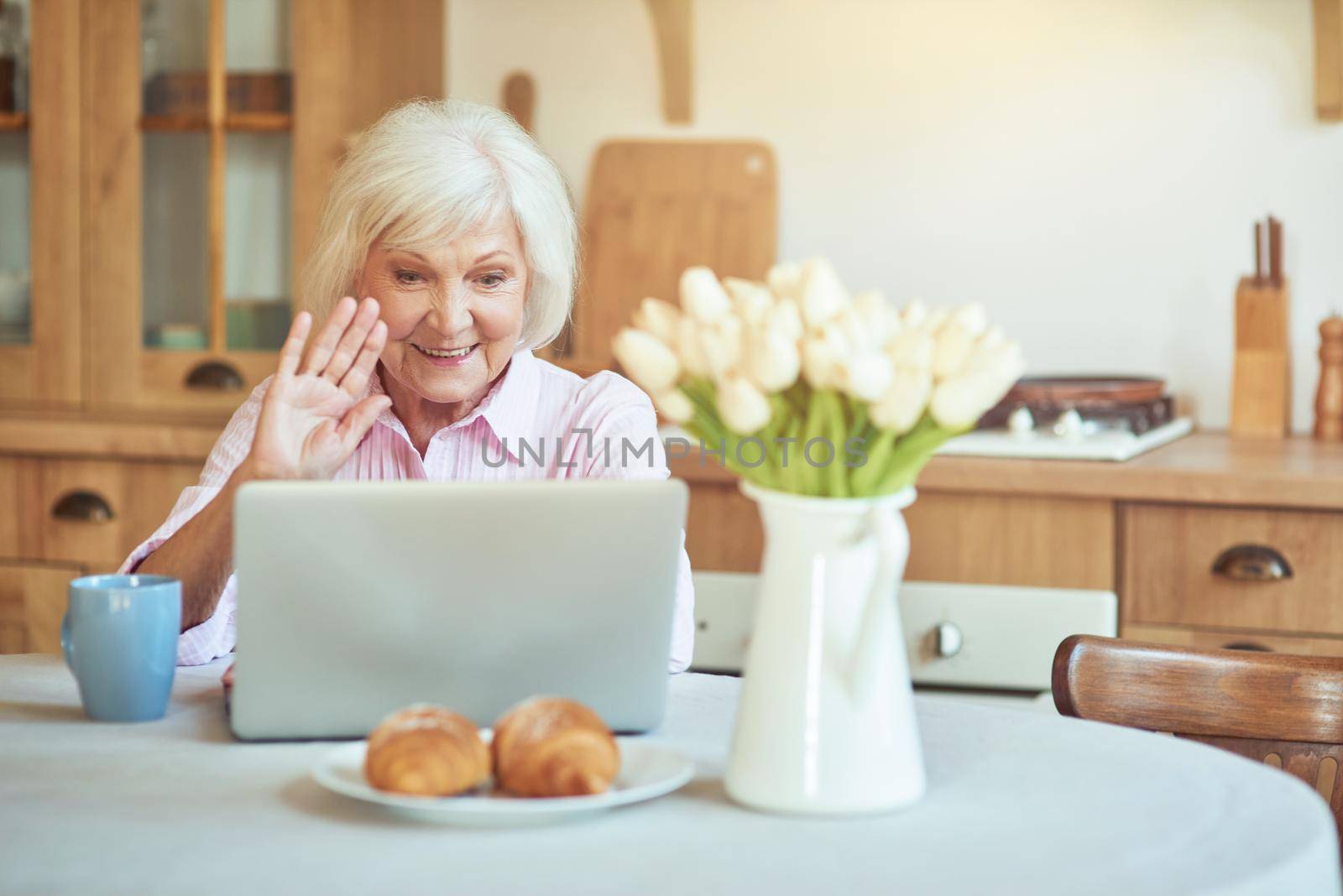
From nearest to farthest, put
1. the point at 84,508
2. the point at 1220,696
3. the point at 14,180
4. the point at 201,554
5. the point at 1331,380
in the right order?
the point at 1220,696
the point at 201,554
the point at 1331,380
the point at 84,508
the point at 14,180

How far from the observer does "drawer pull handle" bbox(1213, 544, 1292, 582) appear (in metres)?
1.98

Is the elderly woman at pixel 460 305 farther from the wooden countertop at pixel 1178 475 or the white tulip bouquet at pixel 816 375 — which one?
the white tulip bouquet at pixel 816 375

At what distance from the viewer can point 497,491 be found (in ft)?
3.18

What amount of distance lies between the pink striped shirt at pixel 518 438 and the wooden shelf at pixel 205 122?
3.60 ft

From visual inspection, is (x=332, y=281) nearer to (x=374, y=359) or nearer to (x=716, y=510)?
(x=374, y=359)

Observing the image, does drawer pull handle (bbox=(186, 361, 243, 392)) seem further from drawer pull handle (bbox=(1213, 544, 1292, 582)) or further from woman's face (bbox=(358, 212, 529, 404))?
drawer pull handle (bbox=(1213, 544, 1292, 582))

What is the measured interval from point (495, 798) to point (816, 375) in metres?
0.31

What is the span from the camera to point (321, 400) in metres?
1.44

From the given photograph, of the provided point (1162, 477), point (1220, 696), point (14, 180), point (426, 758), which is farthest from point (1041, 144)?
point (426, 758)

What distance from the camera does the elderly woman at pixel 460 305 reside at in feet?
5.26

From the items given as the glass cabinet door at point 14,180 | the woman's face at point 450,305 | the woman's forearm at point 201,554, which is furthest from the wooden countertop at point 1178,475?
the glass cabinet door at point 14,180

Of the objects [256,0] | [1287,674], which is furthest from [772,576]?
[256,0]

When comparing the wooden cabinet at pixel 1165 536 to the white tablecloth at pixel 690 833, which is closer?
the white tablecloth at pixel 690 833

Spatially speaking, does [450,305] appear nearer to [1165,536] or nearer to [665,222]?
[1165,536]
